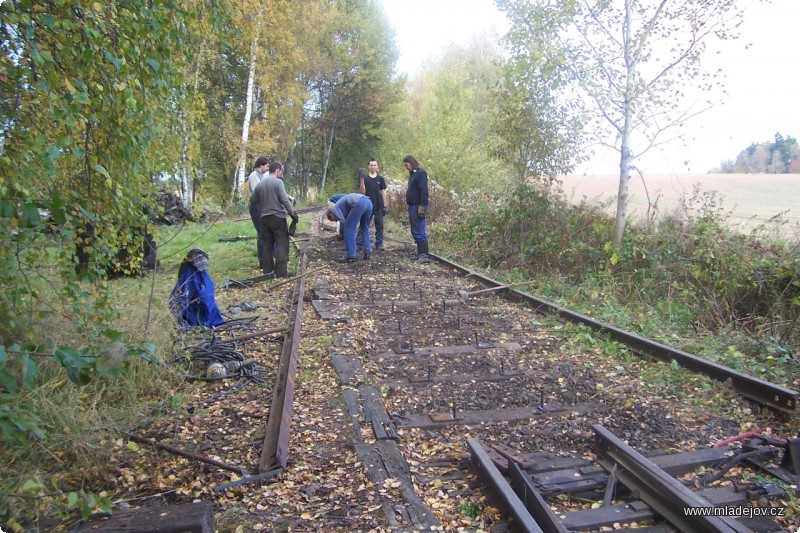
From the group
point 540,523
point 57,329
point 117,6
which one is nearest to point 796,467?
point 540,523

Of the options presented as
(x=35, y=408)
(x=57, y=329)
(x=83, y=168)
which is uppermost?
(x=83, y=168)

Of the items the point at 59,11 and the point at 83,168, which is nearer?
the point at 59,11

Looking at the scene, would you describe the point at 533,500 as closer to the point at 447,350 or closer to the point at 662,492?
the point at 662,492

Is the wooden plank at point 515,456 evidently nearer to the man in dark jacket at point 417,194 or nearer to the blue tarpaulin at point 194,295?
the blue tarpaulin at point 194,295

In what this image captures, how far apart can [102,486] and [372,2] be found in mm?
36653

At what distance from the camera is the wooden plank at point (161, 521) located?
8.29ft

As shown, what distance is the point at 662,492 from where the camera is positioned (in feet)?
9.64

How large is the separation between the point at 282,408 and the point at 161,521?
1.52 metres

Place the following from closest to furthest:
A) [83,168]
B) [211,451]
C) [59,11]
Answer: [59,11] → [83,168] → [211,451]

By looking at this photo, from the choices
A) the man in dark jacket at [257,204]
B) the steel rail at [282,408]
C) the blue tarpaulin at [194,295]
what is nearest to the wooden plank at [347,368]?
the steel rail at [282,408]

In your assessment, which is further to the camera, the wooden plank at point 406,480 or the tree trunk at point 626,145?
the tree trunk at point 626,145

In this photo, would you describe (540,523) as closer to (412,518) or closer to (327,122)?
(412,518)

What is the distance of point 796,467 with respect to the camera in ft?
10.8

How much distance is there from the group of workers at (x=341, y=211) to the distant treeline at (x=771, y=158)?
6.20 metres
